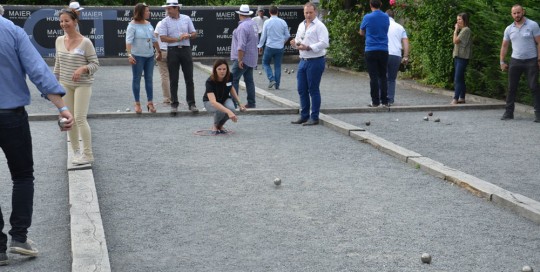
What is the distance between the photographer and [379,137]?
1175 cm

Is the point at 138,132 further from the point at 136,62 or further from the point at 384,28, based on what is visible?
the point at 384,28

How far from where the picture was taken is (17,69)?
19.9ft

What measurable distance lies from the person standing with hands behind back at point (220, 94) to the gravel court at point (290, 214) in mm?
938

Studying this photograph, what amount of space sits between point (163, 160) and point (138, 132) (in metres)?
2.60

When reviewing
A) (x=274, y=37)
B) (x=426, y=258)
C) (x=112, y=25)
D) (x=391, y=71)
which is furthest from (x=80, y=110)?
(x=112, y=25)

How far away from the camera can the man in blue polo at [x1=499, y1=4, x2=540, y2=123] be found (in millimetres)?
14023

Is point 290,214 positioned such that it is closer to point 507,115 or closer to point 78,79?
point 78,79

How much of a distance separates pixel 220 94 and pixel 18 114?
6.60 metres

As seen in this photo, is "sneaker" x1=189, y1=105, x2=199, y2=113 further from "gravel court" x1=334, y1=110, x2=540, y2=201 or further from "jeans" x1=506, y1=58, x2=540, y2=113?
"jeans" x1=506, y1=58, x2=540, y2=113

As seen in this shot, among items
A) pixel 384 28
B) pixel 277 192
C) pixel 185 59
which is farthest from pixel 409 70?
pixel 277 192

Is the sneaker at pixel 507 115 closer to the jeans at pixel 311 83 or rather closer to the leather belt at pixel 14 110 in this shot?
the jeans at pixel 311 83

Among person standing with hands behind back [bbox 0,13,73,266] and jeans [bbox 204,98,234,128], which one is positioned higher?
person standing with hands behind back [bbox 0,13,73,266]

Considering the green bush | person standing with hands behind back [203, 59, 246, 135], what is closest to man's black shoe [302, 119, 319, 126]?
person standing with hands behind back [203, 59, 246, 135]

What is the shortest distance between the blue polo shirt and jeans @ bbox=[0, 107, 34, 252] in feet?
32.2
